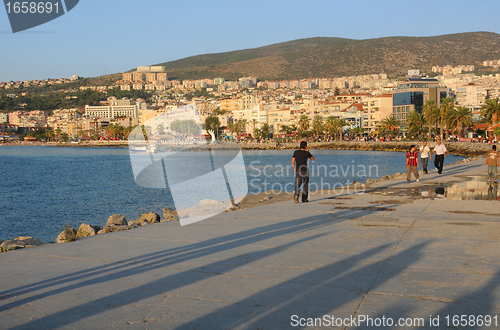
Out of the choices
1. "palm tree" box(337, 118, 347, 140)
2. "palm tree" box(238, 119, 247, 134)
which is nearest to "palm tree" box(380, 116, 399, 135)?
"palm tree" box(337, 118, 347, 140)

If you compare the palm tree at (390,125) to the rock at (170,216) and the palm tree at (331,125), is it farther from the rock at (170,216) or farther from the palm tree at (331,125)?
the rock at (170,216)

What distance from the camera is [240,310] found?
4.18m

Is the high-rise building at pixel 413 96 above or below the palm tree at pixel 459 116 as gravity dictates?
above

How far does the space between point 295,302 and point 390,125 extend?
11556 cm

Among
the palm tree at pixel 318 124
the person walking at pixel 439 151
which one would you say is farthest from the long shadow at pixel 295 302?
the palm tree at pixel 318 124

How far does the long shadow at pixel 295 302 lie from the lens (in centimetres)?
389

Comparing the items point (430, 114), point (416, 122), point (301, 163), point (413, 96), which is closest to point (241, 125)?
point (413, 96)

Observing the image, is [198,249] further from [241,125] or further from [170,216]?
[241,125]

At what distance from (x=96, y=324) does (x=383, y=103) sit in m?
126

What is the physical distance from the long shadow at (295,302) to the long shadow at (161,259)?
3.87ft

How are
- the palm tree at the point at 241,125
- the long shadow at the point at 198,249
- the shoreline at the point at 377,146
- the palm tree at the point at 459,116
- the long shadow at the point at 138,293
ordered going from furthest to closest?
the palm tree at the point at 241,125 < the palm tree at the point at 459,116 < the shoreline at the point at 377,146 < the long shadow at the point at 198,249 < the long shadow at the point at 138,293

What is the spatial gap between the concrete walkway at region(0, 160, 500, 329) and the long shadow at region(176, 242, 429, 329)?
11mm

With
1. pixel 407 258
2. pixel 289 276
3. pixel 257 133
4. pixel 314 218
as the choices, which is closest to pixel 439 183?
pixel 314 218

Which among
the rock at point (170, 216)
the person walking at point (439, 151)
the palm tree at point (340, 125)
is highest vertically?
the person walking at point (439, 151)
